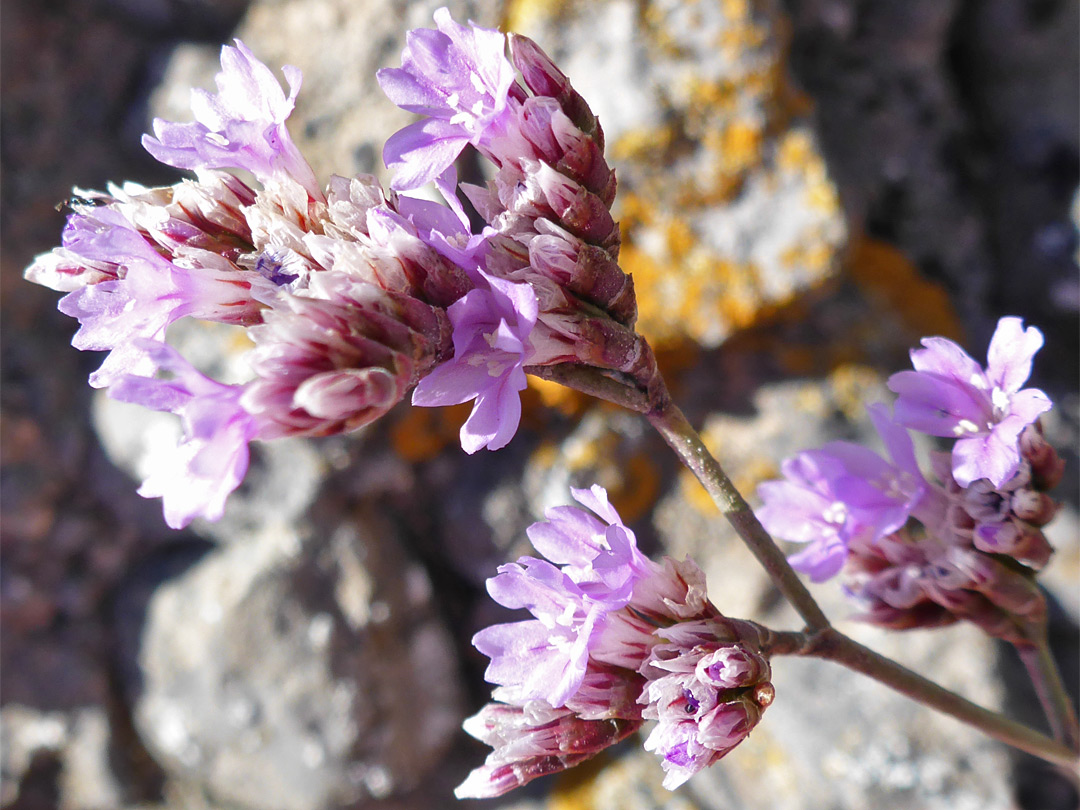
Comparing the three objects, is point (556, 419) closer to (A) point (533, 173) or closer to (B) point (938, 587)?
(B) point (938, 587)

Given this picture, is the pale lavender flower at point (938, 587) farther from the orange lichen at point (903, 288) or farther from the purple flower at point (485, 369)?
the orange lichen at point (903, 288)

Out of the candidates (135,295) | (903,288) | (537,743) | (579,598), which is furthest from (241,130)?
(903,288)

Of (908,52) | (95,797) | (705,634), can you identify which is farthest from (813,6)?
(95,797)

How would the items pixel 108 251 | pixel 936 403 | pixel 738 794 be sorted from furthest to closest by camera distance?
pixel 738 794 < pixel 936 403 < pixel 108 251

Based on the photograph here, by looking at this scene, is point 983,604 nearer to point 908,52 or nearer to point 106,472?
point 908,52

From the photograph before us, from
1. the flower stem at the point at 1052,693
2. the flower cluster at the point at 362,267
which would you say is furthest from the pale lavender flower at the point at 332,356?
the flower stem at the point at 1052,693

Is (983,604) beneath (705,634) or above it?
beneath
